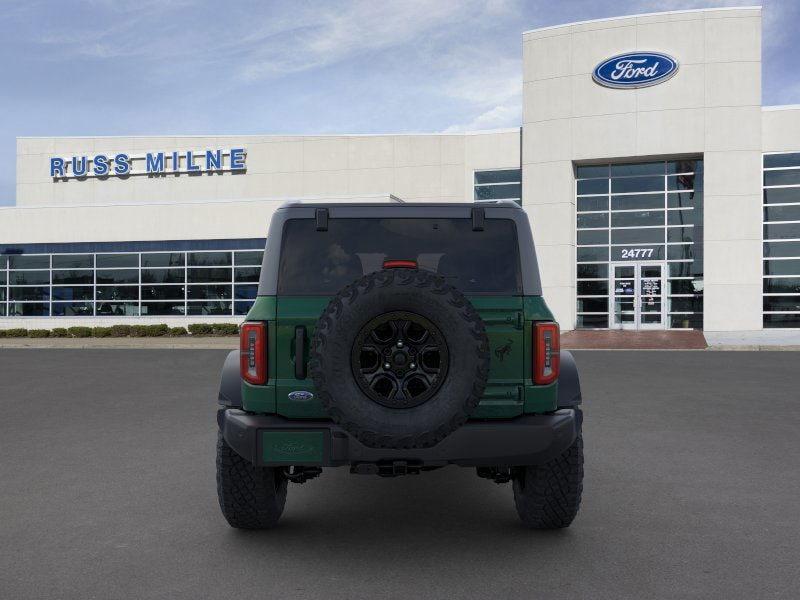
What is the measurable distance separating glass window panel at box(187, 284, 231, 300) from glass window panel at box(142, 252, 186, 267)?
1.27 metres

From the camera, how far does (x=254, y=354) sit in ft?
14.3

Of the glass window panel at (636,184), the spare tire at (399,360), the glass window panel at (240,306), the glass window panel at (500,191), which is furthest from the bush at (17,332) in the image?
the spare tire at (399,360)

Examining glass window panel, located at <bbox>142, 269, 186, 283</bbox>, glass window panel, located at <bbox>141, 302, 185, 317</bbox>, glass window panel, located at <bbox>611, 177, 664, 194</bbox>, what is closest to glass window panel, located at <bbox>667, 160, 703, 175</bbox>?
glass window panel, located at <bbox>611, 177, 664, 194</bbox>

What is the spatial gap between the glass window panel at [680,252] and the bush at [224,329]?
58.2 feet

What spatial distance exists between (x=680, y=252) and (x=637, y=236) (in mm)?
1820

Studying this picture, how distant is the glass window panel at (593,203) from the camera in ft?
104

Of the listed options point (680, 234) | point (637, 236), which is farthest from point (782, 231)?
point (637, 236)

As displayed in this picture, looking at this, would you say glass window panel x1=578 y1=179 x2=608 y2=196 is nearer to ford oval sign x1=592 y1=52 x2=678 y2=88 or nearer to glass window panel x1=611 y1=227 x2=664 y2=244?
glass window panel x1=611 y1=227 x2=664 y2=244

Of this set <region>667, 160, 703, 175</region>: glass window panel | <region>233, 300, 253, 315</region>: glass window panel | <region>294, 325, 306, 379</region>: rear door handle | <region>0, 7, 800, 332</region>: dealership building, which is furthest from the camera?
<region>233, 300, 253, 315</region>: glass window panel

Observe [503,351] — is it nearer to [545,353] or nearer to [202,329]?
[545,353]

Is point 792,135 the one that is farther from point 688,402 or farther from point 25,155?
point 25,155

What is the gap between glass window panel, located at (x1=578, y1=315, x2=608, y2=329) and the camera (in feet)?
103

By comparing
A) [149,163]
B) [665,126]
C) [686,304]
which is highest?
[149,163]

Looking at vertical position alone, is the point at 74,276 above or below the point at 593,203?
below
